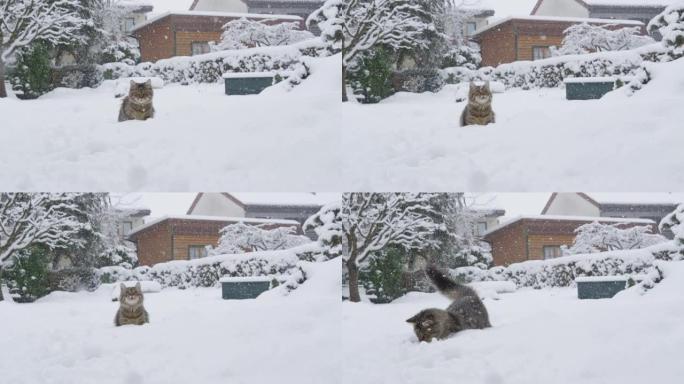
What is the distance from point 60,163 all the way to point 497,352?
2.42m

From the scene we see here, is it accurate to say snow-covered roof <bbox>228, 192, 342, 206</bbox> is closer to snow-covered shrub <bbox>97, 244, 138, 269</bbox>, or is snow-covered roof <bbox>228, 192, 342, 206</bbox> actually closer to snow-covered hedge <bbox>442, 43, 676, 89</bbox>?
snow-covered shrub <bbox>97, 244, 138, 269</bbox>

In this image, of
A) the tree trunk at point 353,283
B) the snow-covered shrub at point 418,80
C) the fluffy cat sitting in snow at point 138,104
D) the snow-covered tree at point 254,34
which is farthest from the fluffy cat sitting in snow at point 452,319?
the fluffy cat sitting in snow at point 138,104

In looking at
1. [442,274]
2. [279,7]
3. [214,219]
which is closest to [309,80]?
[279,7]

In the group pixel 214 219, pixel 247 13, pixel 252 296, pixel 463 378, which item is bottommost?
pixel 463 378

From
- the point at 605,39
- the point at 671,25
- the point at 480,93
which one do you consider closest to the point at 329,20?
the point at 480,93

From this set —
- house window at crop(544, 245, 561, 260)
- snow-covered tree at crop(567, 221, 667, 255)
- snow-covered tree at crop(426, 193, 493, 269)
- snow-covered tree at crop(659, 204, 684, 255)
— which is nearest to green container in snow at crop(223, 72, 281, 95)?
snow-covered tree at crop(426, 193, 493, 269)

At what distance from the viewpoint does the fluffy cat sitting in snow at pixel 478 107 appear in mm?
5293

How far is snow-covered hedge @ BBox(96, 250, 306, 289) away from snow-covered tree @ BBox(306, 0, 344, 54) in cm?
121

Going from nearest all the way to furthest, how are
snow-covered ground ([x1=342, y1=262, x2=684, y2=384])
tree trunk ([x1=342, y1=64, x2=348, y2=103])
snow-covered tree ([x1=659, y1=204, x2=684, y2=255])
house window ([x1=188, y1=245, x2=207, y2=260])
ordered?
1. snow-covered ground ([x1=342, y1=262, x2=684, y2=384])
2. snow-covered tree ([x1=659, y1=204, x2=684, y2=255])
3. house window ([x1=188, y1=245, x2=207, y2=260])
4. tree trunk ([x1=342, y1=64, x2=348, y2=103])

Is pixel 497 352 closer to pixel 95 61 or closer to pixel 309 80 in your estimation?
pixel 309 80

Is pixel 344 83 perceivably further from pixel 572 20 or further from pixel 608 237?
pixel 608 237

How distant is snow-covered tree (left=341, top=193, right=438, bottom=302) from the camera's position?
5.39 meters

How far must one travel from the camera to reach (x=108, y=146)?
5250 millimetres

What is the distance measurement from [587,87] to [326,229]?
157 cm
